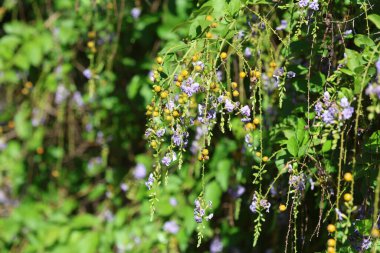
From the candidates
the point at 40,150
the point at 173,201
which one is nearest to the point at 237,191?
the point at 173,201

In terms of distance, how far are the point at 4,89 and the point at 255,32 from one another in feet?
6.63

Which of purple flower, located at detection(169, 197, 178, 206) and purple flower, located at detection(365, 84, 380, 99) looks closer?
purple flower, located at detection(365, 84, 380, 99)

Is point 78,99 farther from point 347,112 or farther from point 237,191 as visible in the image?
point 347,112

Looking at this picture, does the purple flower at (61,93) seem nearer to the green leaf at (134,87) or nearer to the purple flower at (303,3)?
the green leaf at (134,87)

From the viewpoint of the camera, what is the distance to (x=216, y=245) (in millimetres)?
2473

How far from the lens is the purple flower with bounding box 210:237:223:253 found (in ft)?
8.11

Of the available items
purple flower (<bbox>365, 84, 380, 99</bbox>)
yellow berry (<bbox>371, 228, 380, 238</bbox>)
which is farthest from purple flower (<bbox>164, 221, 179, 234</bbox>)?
purple flower (<bbox>365, 84, 380, 99</bbox>)

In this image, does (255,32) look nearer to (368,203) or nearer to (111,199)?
(368,203)

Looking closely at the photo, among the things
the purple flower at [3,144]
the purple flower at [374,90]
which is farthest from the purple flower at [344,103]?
the purple flower at [3,144]

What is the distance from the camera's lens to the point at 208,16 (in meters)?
1.69

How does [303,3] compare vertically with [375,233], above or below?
above

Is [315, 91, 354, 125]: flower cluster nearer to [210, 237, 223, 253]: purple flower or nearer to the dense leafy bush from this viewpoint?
the dense leafy bush

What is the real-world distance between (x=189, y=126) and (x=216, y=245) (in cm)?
100

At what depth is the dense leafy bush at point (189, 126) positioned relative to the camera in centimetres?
146
